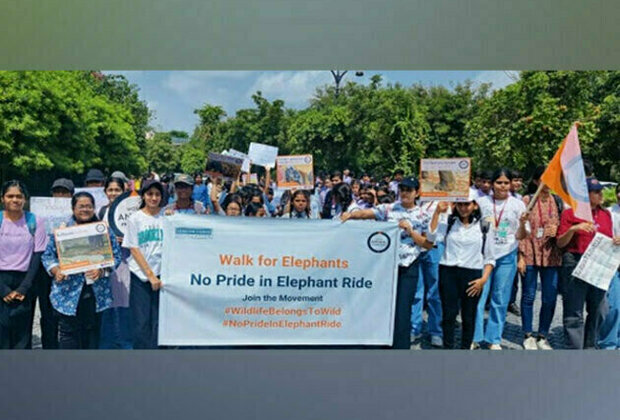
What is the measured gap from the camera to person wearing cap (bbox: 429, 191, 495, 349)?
5.67 m

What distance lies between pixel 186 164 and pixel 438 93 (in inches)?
450

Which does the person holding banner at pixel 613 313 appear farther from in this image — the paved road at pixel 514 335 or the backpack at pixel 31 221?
the backpack at pixel 31 221

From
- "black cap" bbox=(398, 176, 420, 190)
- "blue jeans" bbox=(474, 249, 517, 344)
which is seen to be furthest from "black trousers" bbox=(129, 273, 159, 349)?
"blue jeans" bbox=(474, 249, 517, 344)

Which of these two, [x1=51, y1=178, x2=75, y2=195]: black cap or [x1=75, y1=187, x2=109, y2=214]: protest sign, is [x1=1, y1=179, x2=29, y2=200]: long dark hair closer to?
[x1=51, y1=178, x2=75, y2=195]: black cap

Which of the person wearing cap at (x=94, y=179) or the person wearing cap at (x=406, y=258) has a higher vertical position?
the person wearing cap at (x=94, y=179)

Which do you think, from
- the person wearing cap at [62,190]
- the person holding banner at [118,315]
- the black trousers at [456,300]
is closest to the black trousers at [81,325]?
the person holding banner at [118,315]

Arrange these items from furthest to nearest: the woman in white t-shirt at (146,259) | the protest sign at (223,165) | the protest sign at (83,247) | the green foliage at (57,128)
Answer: the green foliage at (57,128) < the protest sign at (223,165) < the woman in white t-shirt at (146,259) < the protest sign at (83,247)

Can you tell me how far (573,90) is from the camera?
1135 cm

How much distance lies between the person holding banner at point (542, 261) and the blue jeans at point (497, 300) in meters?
0.29

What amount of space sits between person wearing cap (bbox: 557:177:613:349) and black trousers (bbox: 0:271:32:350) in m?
4.83

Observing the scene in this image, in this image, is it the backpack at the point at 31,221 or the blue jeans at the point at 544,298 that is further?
the blue jeans at the point at 544,298

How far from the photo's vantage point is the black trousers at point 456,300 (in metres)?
5.71
